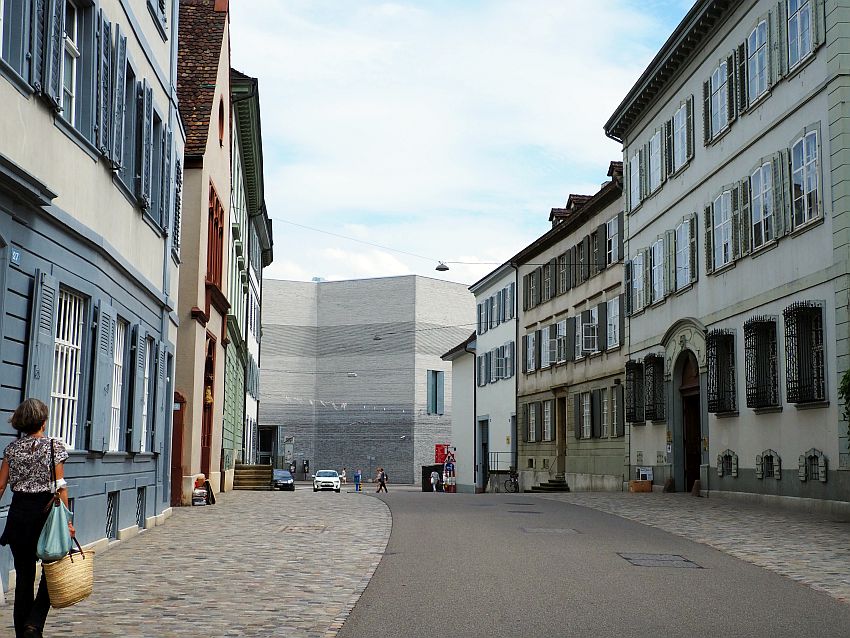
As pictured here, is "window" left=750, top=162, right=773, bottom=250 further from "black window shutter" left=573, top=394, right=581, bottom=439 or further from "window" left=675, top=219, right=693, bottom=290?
"black window shutter" left=573, top=394, right=581, bottom=439

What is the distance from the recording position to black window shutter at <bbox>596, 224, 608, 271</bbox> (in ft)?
140

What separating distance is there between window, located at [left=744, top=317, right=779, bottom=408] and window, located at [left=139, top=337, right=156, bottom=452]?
13.3 m

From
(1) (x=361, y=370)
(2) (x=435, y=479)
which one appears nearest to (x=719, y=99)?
(2) (x=435, y=479)

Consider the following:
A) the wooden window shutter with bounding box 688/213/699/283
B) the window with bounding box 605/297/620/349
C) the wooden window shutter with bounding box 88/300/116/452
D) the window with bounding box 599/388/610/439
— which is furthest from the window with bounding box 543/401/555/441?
the wooden window shutter with bounding box 88/300/116/452

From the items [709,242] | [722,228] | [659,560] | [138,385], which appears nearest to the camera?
[659,560]

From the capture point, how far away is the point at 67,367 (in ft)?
43.7

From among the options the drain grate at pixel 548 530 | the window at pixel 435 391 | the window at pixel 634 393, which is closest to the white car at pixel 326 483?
the window at pixel 634 393

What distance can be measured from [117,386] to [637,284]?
23896mm

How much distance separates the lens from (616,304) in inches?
1609

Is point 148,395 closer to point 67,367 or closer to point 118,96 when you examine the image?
point 118,96

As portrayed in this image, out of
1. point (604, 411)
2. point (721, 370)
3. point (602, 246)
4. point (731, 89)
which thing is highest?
point (731, 89)

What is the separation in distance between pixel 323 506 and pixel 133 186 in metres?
12.0

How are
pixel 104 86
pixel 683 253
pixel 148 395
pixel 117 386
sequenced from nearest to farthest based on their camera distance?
1. pixel 104 86
2. pixel 117 386
3. pixel 148 395
4. pixel 683 253

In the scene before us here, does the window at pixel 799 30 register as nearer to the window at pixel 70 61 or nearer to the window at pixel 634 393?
the window at pixel 634 393
